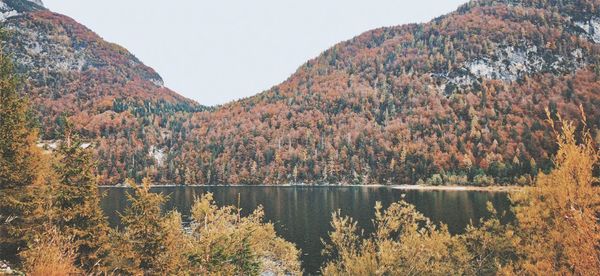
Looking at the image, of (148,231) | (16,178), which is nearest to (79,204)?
(16,178)

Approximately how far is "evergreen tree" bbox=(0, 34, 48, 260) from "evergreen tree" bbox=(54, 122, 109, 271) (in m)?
1.29

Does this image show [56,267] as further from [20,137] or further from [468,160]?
[468,160]

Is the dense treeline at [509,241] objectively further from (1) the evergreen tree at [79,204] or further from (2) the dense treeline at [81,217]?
(1) the evergreen tree at [79,204]

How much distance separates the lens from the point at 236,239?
661 inches

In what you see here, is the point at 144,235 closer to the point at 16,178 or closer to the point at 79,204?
the point at 79,204

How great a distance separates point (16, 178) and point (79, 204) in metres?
3.51

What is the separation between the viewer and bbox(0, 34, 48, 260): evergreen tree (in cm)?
2023

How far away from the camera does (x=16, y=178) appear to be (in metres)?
21.1

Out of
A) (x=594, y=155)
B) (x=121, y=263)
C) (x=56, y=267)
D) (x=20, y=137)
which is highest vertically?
(x=20, y=137)

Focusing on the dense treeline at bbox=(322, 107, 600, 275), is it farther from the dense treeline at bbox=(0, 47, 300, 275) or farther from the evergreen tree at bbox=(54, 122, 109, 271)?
the evergreen tree at bbox=(54, 122, 109, 271)

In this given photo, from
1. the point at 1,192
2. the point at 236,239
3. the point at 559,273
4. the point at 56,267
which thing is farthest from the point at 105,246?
the point at 559,273

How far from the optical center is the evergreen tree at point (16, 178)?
797 inches

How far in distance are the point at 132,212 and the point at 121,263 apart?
10.2ft

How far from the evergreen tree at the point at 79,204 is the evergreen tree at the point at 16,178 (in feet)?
4.22
